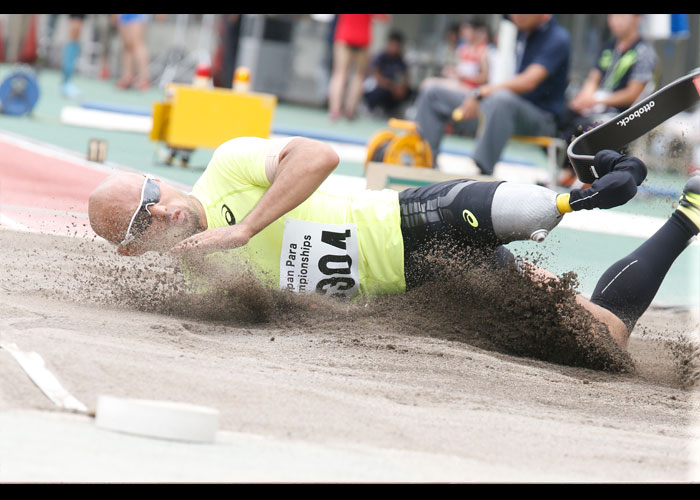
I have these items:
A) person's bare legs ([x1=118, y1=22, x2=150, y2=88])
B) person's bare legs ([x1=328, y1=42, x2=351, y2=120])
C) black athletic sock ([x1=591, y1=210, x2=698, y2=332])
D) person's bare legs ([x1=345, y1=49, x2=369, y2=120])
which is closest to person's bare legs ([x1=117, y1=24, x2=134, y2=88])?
person's bare legs ([x1=118, y1=22, x2=150, y2=88])

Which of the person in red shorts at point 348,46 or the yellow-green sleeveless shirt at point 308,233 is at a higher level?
the person in red shorts at point 348,46

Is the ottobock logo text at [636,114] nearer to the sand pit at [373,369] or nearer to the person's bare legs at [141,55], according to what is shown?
the sand pit at [373,369]

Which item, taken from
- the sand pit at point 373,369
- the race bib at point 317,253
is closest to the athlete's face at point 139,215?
the sand pit at point 373,369

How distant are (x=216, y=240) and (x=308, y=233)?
16.5 inches

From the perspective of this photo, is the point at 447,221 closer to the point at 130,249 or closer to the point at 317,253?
the point at 317,253

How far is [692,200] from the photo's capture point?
439 centimetres

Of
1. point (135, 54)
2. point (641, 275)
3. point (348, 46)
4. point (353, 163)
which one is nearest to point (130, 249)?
point (641, 275)

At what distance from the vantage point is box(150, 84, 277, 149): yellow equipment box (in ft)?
29.6

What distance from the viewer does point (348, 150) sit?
11445 millimetres

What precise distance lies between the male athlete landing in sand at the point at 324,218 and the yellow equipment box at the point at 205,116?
4.85 meters

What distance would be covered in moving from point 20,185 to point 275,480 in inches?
214

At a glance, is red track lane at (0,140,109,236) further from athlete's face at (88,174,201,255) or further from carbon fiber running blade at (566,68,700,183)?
carbon fiber running blade at (566,68,700,183)

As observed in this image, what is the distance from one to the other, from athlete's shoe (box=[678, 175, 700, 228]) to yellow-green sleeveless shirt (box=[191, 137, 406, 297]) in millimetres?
1266

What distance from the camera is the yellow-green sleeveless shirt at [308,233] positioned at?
13.6ft
